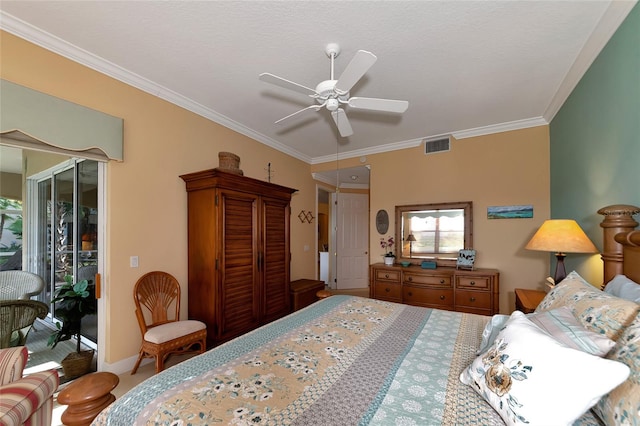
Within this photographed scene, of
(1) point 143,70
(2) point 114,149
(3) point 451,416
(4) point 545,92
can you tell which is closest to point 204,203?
(2) point 114,149

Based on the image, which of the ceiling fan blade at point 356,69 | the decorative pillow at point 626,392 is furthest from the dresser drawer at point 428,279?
the ceiling fan blade at point 356,69

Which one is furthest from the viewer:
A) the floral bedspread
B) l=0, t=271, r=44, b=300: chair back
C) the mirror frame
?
the mirror frame

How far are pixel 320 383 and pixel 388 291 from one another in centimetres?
304

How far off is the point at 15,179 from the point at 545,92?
16.1ft

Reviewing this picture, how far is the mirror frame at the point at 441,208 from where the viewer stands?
3.83 m

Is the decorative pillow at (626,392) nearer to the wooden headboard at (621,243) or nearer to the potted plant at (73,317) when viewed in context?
the wooden headboard at (621,243)

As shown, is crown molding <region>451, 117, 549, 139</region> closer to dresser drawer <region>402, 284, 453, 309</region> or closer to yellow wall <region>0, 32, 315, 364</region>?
dresser drawer <region>402, 284, 453, 309</region>

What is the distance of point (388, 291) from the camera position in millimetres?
3988

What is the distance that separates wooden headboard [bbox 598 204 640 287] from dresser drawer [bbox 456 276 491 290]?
1671 mm

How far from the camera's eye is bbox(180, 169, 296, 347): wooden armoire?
111 inches

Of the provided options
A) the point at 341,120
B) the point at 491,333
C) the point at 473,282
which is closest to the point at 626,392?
the point at 491,333

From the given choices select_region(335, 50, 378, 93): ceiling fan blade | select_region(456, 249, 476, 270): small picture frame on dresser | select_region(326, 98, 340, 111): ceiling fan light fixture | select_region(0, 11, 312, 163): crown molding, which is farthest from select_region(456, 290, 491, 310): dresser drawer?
select_region(0, 11, 312, 163): crown molding

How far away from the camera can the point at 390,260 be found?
4.21 metres

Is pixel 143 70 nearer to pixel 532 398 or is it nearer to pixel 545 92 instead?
pixel 532 398
